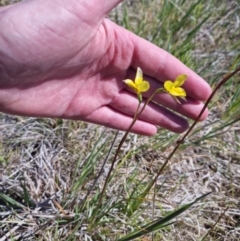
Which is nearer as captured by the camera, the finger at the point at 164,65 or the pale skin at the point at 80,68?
the pale skin at the point at 80,68

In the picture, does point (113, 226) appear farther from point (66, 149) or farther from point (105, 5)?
point (105, 5)

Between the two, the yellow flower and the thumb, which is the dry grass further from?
the thumb

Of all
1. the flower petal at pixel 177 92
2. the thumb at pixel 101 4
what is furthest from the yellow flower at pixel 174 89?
the thumb at pixel 101 4

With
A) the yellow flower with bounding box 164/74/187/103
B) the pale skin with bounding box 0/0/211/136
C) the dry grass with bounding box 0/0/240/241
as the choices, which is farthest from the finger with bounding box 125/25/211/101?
the yellow flower with bounding box 164/74/187/103

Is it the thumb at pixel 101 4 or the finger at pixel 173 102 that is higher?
the thumb at pixel 101 4

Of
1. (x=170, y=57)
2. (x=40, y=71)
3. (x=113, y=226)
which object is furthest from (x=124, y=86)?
(x=113, y=226)

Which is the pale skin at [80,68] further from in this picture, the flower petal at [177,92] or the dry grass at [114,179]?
the flower petal at [177,92]
